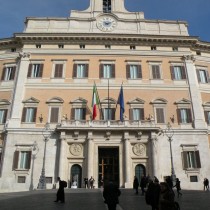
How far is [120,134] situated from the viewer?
944 inches

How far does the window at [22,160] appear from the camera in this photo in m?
23.2

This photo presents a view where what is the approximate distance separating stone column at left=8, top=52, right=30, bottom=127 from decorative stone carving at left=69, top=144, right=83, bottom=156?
5.49 m

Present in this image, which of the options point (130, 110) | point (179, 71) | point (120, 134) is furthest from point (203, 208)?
point (179, 71)

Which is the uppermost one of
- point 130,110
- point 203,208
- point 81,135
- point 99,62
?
point 99,62

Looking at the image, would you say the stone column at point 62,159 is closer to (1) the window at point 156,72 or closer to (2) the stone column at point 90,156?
(2) the stone column at point 90,156

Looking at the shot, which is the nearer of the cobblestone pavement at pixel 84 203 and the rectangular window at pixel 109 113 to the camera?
the cobblestone pavement at pixel 84 203

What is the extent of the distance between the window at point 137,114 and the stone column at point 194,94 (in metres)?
5.04

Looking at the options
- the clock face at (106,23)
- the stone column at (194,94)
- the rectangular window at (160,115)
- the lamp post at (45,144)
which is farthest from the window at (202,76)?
the lamp post at (45,144)

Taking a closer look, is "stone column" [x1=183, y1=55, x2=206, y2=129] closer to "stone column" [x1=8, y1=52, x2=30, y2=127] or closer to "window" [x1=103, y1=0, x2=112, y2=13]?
"window" [x1=103, y1=0, x2=112, y2=13]

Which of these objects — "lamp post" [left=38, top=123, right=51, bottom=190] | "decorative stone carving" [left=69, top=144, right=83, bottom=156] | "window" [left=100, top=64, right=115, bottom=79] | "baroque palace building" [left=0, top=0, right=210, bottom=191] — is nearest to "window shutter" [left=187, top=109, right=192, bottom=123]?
"baroque palace building" [left=0, top=0, right=210, bottom=191]

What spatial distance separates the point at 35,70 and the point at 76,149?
9769 millimetres

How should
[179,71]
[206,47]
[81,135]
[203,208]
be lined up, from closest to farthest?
[203,208] < [81,135] < [179,71] < [206,47]

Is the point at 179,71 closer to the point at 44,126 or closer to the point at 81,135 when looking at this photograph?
the point at 81,135

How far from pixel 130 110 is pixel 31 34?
13.3 m
